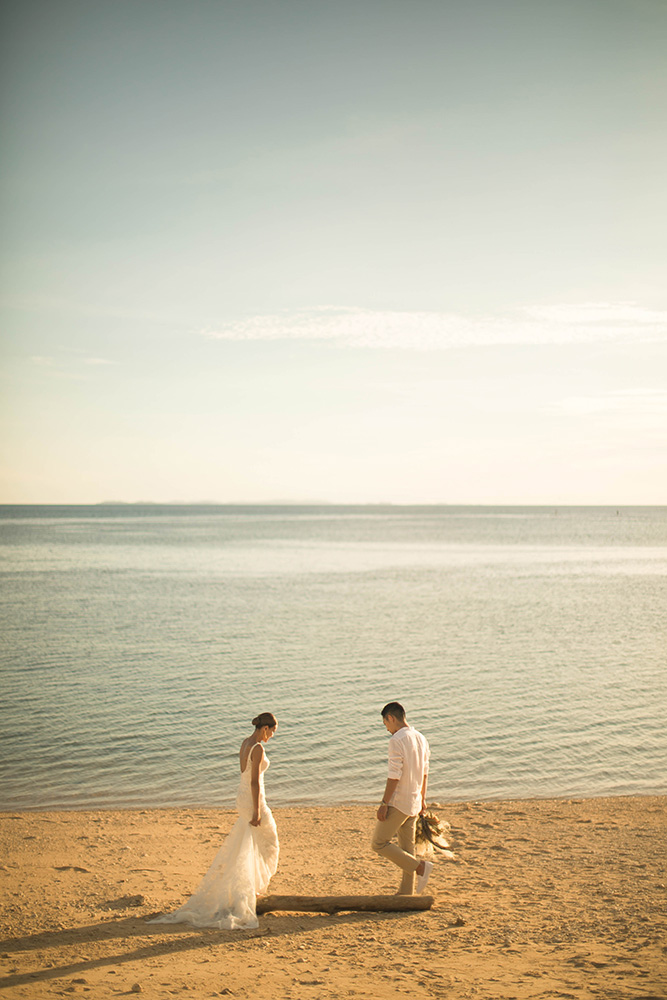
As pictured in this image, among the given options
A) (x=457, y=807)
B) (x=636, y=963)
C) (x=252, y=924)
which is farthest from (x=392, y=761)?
(x=457, y=807)

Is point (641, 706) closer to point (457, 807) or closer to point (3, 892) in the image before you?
point (457, 807)

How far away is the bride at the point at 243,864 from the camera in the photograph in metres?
7.70

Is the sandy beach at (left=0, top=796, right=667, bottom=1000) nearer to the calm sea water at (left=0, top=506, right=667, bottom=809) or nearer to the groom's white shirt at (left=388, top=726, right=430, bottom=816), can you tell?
the groom's white shirt at (left=388, top=726, right=430, bottom=816)

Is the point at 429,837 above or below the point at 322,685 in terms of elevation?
above

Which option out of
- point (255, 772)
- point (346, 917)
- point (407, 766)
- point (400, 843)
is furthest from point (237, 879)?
point (407, 766)

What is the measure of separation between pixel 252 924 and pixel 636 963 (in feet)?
12.3

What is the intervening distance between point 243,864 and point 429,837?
2.12 metres

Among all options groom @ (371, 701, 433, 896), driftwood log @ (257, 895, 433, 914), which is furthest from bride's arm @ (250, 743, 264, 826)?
groom @ (371, 701, 433, 896)

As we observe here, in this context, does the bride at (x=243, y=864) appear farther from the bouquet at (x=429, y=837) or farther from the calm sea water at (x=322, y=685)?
the calm sea water at (x=322, y=685)

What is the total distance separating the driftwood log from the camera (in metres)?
8.07

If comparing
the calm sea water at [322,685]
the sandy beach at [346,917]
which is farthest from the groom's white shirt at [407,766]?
the calm sea water at [322,685]

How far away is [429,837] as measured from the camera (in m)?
8.41

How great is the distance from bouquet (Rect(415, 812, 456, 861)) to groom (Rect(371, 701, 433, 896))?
106 millimetres

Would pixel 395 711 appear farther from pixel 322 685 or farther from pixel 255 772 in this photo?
pixel 322 685
